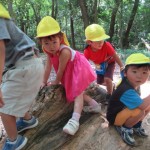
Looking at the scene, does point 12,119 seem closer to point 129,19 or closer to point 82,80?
point 82,80

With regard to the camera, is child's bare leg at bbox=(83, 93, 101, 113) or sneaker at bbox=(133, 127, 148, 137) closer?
sneaker at bbox=(133, 127, 148, 137)

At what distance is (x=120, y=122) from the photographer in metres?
2.65

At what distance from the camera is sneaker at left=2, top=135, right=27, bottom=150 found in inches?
95.7

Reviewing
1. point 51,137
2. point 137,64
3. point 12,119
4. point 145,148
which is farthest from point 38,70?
point 145,148

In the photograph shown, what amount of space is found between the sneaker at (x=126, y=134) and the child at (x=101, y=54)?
0.90 meters

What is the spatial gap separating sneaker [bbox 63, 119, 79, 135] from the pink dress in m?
0.33

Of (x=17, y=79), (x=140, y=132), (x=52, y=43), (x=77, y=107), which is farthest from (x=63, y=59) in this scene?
(x=140, y=132)

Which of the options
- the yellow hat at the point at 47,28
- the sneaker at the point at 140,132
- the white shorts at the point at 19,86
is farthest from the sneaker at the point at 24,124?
the sneaker at the point at 140,132

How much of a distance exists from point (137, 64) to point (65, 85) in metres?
0.88

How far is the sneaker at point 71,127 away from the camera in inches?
99.3

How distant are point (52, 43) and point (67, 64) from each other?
300 mm

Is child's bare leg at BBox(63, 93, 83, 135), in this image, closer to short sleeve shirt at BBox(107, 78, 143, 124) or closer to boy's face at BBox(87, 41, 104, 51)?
short sleeve shirt at BBox(107, 78, 143, 124)

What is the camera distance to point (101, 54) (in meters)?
3.69

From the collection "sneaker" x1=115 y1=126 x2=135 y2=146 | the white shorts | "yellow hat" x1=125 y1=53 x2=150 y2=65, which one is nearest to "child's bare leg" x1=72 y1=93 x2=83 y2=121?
"sneaker" x1=115 y1=126 x2=135 y2=146
